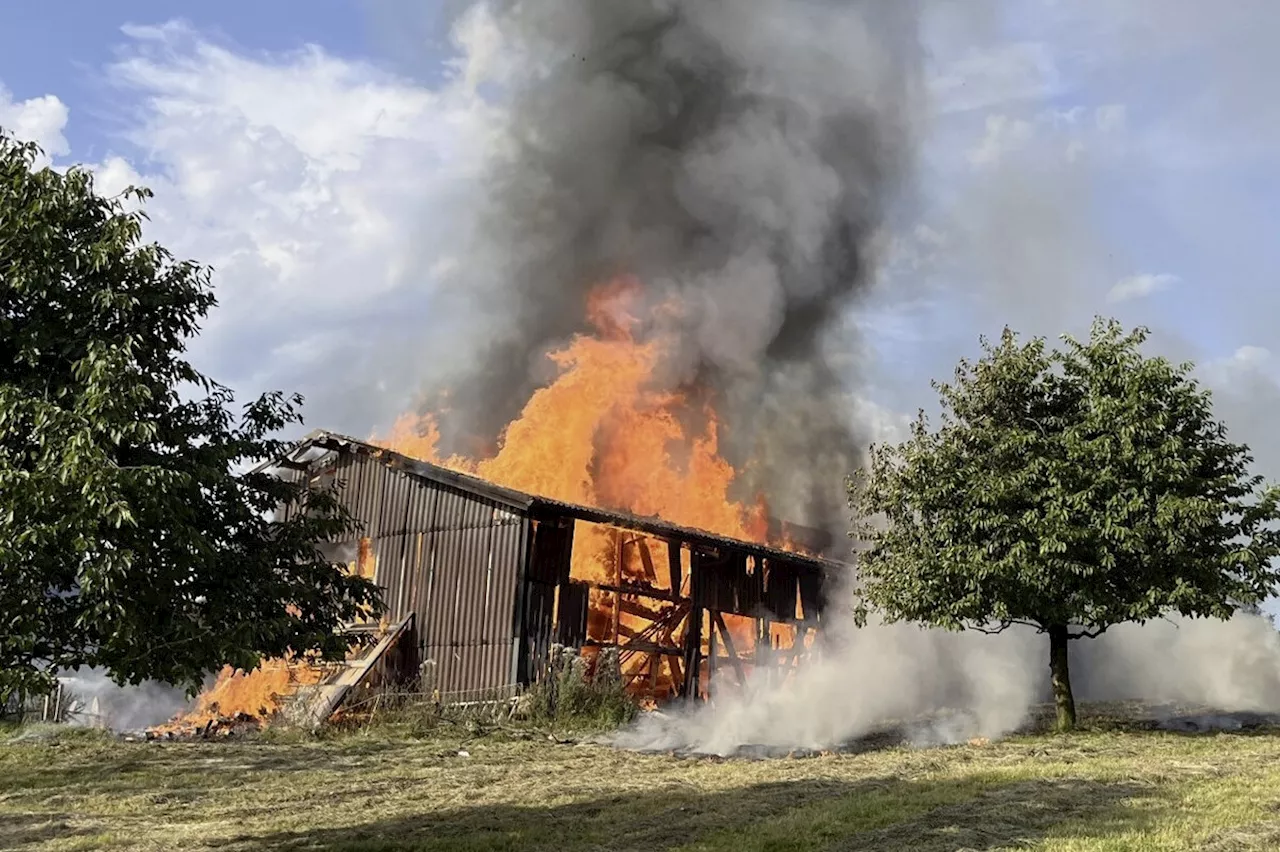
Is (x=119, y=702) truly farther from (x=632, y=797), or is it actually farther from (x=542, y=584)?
(x=632, y=797)

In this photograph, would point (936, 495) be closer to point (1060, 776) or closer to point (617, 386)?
point (1060, 776)

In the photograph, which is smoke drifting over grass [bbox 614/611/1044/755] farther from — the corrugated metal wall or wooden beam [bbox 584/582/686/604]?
the corrugated metal wall

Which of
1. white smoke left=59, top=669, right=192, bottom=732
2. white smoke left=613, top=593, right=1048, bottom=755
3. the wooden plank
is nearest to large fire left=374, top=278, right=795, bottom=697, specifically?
the wooden plank

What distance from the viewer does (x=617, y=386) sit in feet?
118

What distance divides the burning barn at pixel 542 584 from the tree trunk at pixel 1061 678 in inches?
348

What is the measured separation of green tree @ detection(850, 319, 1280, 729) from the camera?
66.5ft

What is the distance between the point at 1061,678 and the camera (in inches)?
876

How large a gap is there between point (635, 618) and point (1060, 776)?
16.5 metres

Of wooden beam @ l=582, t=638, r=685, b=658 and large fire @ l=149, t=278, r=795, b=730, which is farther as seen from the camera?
large fire @ l=149, t=278, r=795, b=730

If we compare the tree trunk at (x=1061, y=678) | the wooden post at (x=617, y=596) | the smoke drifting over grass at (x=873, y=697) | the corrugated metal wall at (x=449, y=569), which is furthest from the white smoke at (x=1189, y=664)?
the corrugated metal wall at (x=449, y=569)

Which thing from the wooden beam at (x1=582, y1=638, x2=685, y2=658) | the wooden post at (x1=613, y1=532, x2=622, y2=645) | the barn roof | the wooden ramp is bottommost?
the wooden ramp

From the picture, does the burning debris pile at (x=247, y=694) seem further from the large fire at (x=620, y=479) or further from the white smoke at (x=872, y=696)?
the white smoke at (x=872, y=696)

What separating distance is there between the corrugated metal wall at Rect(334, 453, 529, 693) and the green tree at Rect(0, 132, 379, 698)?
536 inches

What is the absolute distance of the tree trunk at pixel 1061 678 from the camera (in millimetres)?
21797
